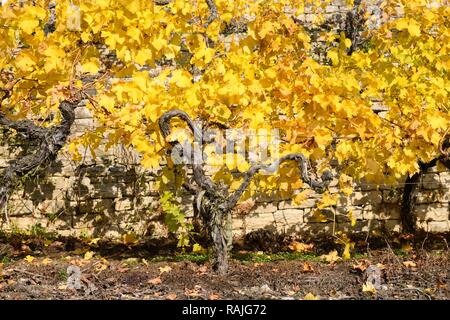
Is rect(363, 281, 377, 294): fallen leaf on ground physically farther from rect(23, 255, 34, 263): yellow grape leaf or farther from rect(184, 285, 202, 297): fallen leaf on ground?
rect(23, 255, 34, 263): yellow grape leaf

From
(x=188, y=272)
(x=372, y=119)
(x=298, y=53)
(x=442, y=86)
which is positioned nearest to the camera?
(x=372, y=119)

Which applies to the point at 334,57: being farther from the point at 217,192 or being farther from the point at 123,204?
the point at 123,204

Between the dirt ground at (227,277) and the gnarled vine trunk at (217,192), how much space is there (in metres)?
0.25

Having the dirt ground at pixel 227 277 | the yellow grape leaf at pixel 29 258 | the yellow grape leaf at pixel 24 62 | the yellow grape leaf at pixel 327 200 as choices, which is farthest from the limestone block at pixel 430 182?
the yellow grape leaf at pixel 24 62

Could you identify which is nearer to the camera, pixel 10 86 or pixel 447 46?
pixel 10 86

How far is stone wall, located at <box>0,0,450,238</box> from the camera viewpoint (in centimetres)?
709

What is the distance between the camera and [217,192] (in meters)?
5.16

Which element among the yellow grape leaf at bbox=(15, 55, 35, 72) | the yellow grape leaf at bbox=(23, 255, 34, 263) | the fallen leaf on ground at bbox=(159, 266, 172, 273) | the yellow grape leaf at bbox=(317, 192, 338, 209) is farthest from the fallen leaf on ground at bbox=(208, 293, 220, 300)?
the yellow grape leaf at bbox=(15, 55, 35, 72)

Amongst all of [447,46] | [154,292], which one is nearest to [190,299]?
[154,292]

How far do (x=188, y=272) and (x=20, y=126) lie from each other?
83.6 inches

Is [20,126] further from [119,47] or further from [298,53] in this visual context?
[298,53]

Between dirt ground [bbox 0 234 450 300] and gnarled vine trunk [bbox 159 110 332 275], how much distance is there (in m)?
0.25

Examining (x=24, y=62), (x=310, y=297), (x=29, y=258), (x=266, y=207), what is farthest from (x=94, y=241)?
(x=310, y=297)

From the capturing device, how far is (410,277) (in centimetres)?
503
